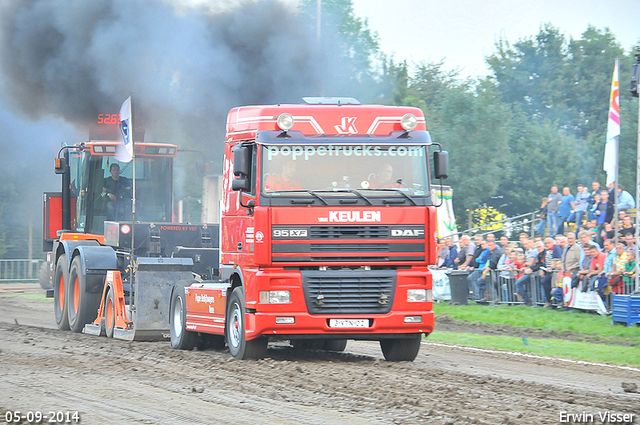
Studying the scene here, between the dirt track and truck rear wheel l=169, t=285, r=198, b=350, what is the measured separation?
1.26 feet

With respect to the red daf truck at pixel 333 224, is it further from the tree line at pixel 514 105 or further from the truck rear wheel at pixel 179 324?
the tree line at pixel 514 105

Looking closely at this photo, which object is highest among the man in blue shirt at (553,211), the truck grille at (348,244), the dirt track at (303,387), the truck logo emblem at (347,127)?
the truck logo emblem at (347,127)

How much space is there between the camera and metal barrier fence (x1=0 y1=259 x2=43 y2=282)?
37.1m

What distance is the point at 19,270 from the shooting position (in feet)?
123

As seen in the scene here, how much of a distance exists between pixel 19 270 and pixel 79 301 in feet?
74.6

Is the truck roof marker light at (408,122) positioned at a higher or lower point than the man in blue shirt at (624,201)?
higher

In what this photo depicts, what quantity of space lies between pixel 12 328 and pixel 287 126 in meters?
8.53

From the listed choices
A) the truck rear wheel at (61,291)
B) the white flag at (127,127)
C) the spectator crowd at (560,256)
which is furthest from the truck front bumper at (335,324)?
the spectator crowd at (560,256)

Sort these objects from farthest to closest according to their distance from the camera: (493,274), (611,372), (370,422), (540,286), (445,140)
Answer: (445,140) < (493,274) < (540,286) < (611,372) < (370,422)

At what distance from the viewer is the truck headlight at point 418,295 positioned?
438 inches

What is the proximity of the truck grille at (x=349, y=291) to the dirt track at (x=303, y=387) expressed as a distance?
69 cm

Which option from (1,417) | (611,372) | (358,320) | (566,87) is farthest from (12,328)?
(566,87)

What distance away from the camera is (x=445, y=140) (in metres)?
34.2

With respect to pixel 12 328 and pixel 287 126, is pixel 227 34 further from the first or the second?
pixel 287 126
